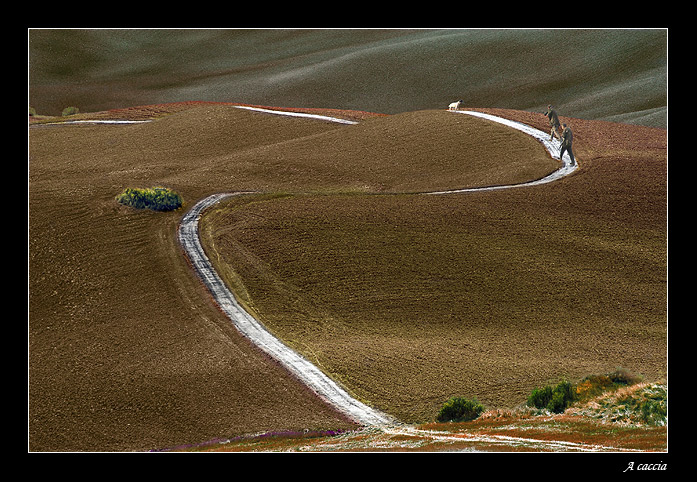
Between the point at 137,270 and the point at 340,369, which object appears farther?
the point at 137,270

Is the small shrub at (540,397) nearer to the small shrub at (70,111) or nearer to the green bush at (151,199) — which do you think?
the green bush at (151,199)

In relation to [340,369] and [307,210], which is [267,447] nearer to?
[340,369]

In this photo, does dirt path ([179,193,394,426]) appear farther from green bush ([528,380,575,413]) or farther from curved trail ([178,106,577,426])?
green bush ([528,380,575,413])

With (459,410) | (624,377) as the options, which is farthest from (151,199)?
(624,377)

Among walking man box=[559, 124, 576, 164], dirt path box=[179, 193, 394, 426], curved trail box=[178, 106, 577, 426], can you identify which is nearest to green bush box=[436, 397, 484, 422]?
curved trail box=[178, 106, 577, 426]

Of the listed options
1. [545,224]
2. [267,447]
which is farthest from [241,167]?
[267,447]

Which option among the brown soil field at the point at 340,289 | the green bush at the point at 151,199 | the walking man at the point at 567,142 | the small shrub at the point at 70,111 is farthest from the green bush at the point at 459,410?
the small shrub at the point at 70,111
